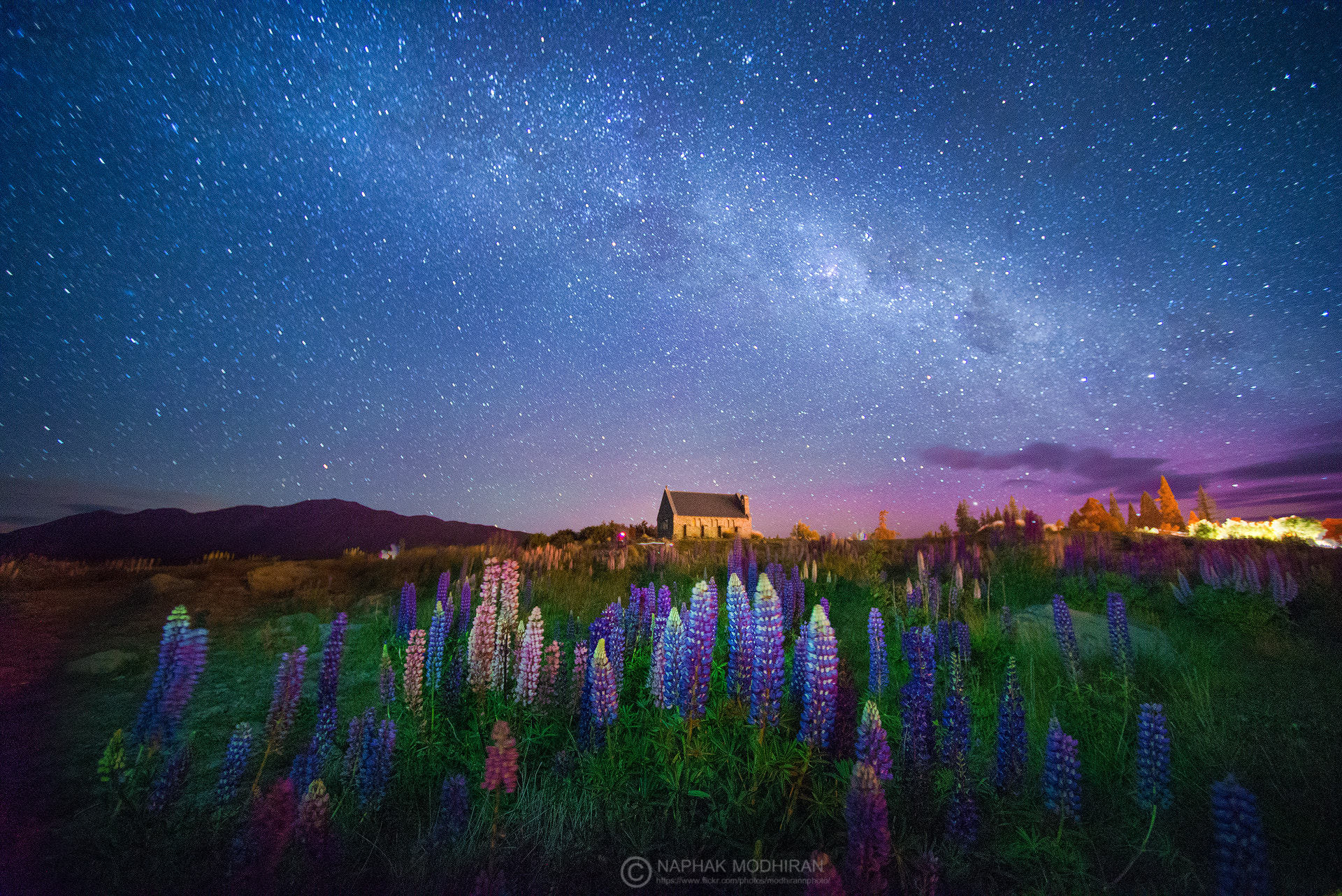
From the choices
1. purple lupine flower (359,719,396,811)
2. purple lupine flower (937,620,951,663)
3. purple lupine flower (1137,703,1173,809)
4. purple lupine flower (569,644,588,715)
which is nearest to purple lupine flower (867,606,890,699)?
purple lupine flower (937,620,951,663)

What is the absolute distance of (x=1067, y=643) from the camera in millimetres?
5328

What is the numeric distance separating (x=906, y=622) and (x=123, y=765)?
24.9 feet

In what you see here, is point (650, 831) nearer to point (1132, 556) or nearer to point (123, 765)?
point (123, 765)

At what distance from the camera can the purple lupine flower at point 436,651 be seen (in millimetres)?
4508

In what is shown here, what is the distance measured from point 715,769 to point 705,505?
68.3 m

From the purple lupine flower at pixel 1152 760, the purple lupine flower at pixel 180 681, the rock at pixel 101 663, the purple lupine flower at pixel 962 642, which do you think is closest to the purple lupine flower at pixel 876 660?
the purple lupine flower at pixel 962 642

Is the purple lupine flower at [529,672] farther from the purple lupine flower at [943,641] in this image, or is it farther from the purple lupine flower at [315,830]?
the purple lupine flower at [943,641]

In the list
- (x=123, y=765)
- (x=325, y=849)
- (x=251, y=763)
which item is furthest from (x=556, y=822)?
(x=251, y=763)

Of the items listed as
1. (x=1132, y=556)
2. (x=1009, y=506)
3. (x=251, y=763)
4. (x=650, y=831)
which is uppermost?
(x=1009, y=506)

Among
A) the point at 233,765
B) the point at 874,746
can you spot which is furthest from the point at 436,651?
the point at 874,746

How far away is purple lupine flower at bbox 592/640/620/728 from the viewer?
354 centimetres

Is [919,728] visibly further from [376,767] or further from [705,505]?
[705,505]

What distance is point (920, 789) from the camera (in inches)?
112

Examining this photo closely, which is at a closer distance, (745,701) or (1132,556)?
(745,701)
